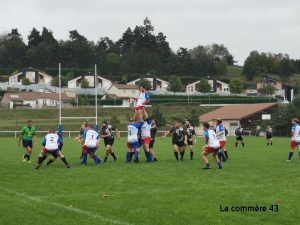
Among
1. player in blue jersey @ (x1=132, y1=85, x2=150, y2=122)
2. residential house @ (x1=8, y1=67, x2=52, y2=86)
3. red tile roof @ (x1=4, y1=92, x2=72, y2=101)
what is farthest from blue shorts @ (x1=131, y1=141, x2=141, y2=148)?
residential house @ (x1=8, y1=67, x2=52, y2=86)

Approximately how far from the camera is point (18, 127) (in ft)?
226

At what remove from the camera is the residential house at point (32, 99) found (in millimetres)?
99000

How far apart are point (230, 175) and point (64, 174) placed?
199 inches

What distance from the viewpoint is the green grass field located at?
10.1 metres

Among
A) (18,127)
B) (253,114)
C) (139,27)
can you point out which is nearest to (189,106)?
(253,114)

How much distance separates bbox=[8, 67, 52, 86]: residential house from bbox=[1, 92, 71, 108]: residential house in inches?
848

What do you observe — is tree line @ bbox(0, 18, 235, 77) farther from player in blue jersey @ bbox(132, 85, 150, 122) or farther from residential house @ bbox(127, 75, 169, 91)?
player in blue jersey @ bbox(132, 85, 150, 122)

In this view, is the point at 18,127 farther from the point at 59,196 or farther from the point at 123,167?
the point at 59,196

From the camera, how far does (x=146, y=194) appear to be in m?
12.7

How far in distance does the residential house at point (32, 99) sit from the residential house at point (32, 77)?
70.7 feet

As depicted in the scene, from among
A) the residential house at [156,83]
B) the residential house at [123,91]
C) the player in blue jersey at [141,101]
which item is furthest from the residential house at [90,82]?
the player in blue jersey at [141,101]

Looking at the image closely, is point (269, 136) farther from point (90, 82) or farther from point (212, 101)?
point (90, 82)

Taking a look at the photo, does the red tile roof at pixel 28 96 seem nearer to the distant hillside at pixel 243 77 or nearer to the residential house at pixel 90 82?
the residential house at pixel 90 82

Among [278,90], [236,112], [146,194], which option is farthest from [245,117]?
[146,194]
